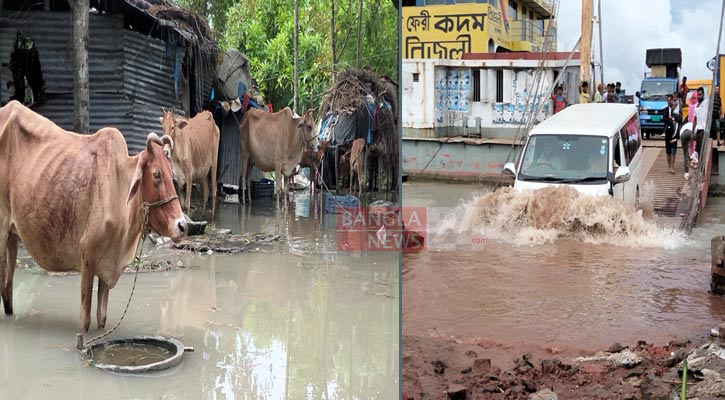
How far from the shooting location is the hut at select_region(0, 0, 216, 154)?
6953 millimetres

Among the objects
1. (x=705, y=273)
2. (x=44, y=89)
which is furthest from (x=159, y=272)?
(x=705, y=273)

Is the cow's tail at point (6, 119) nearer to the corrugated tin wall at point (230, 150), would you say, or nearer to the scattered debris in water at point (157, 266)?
the scattered debris in water at point (157, 266)

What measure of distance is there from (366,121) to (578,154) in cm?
316

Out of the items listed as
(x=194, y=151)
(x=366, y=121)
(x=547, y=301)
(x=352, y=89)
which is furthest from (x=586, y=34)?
(x=366, y=121)

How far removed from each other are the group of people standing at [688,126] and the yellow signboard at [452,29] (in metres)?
7.79

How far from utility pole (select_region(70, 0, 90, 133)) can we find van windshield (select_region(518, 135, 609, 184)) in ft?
13.6

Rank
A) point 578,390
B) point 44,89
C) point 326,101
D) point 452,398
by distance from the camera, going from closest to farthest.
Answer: point 452,398
point 578,390
point 44,89
point 326,101

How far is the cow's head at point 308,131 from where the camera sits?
1166 centimetres

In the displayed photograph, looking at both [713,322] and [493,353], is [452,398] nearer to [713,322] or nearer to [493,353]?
[493,353]

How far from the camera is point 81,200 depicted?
5145mm

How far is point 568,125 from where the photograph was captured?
8312mm

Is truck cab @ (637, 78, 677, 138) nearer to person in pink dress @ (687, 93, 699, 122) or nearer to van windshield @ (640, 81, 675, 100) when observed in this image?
van windshield @ (640, 81, 675, 100)

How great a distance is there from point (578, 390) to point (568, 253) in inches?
179

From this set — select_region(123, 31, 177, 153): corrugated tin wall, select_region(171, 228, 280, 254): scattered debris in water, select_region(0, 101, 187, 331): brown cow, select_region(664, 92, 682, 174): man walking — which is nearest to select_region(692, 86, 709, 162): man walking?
select_region(664, 92, 682, 174): man walking
